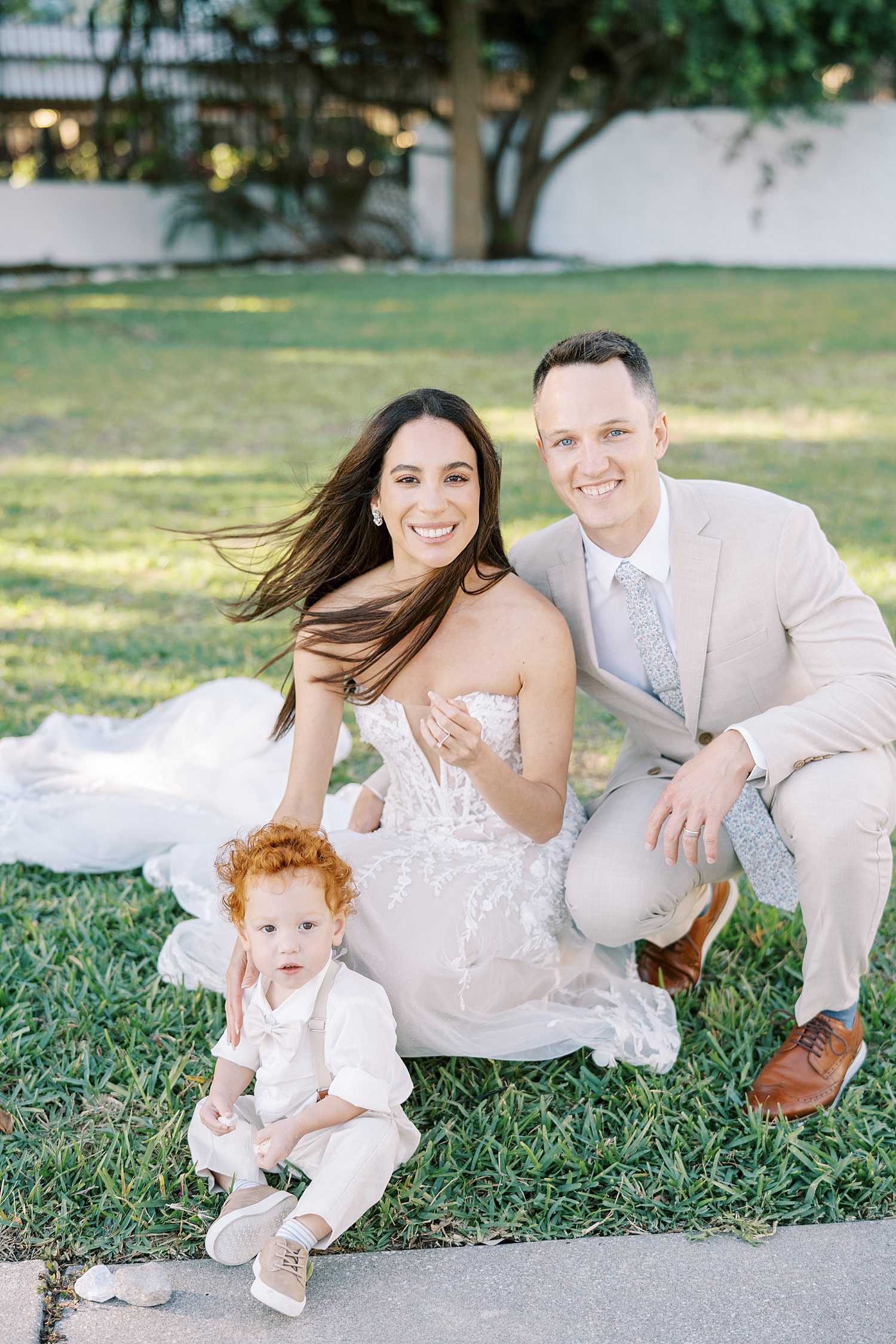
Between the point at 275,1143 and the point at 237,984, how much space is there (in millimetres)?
332

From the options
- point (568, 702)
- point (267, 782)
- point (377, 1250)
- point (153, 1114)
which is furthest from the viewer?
point (267, 782)

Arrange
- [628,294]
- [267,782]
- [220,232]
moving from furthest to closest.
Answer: [220,232] → [628,294] → [267,782]

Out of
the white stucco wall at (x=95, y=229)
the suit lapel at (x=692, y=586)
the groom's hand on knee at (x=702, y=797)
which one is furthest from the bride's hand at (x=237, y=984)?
the white stucco wall at (x=95, y=229)

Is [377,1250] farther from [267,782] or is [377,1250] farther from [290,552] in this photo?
[267,782]

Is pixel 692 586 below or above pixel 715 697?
above

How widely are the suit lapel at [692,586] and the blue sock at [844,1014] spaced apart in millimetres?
701

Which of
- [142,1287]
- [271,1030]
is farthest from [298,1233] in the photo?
[271,1030]

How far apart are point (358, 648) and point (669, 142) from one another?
A: 20.3 meters

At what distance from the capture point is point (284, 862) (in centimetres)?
231

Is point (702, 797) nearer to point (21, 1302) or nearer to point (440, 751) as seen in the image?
point (440, 751)

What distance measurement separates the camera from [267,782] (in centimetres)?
390

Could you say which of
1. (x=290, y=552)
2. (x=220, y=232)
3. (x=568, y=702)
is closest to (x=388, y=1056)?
(x=568, y=702)

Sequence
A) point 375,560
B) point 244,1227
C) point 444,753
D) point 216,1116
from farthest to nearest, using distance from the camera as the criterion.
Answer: point 375,560 → point 444,753 → point 216,1116 → point 244,1227

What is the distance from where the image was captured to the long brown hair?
2.69 m
